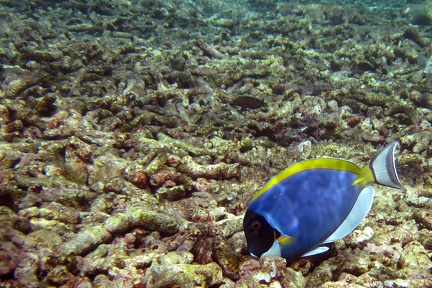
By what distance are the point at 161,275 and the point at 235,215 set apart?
1.20 metres

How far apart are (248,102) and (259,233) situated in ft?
11.7

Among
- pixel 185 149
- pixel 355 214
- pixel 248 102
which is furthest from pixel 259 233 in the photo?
pixel 248 102

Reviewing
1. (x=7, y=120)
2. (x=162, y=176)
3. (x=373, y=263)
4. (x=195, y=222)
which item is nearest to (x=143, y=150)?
(x=162, y=176)

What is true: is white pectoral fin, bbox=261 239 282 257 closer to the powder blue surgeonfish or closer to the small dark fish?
the powder blue surgeonfish

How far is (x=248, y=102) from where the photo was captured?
199 inches

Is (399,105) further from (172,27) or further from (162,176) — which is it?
(172,27)

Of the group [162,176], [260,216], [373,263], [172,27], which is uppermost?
[260,216]

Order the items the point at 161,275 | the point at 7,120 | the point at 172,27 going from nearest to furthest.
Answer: the point at 161,275
the point at 7,120
the point at 172,27

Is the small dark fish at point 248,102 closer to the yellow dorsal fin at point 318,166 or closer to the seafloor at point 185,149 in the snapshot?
the seafloor at point 185,149

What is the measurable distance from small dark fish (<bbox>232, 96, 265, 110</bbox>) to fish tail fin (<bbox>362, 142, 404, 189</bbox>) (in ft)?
11.1

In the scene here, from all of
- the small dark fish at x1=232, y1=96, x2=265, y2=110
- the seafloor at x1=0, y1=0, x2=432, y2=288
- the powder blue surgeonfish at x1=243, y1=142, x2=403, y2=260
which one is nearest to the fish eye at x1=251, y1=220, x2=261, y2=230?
the powder blue surgeonfish at x1=243, y1=142, x2=403, y2=260

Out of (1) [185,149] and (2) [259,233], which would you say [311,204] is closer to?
(2) [259,233]

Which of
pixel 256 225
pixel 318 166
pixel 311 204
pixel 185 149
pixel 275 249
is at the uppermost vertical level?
pixel 318 166

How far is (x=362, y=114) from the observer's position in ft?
16.4
